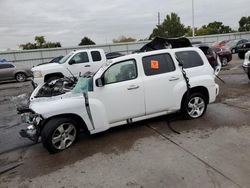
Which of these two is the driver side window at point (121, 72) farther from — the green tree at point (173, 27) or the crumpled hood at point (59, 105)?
the green tree at point (173, 27)

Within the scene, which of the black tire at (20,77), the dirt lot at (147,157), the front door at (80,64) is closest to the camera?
the dirt lot at (147,157)

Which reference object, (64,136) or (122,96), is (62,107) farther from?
(122,96)

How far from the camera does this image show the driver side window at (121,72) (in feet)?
17.9

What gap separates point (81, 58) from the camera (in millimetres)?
12492

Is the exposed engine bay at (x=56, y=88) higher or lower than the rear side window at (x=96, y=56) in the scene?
lower

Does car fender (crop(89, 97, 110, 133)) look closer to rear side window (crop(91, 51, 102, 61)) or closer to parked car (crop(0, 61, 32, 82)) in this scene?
rear side window (crop(91, 51, 102, 61))

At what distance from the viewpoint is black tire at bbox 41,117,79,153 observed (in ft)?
15.9

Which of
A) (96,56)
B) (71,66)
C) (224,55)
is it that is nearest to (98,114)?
(71,66)

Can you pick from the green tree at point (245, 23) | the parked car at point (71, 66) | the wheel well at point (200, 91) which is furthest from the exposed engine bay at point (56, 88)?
the green tree at point (245, 23)

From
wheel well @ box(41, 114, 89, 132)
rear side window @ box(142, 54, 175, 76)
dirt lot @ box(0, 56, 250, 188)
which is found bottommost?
dirt lot @ box(0, 56, 250, 188)

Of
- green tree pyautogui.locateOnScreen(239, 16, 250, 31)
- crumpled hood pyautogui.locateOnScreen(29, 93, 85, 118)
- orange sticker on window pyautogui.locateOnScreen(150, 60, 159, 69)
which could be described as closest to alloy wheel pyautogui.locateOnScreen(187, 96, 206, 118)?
orange sticker on window pyautogui.locateOnScreen(150, 60, 159, 69)

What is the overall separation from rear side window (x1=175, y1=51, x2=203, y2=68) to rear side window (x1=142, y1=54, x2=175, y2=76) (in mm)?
319

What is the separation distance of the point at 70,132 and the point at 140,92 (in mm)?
1686

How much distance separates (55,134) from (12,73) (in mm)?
14966
